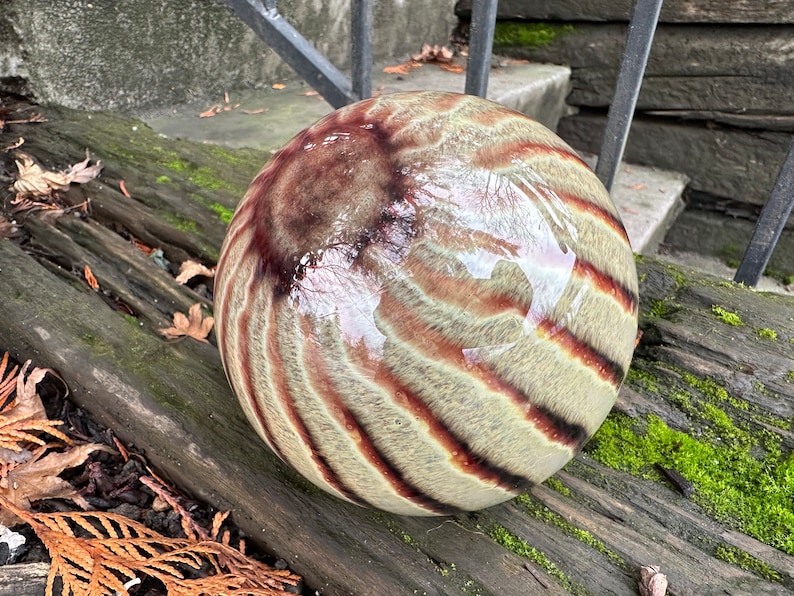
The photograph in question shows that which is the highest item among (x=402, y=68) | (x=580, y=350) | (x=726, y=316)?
(x=402, y=68)

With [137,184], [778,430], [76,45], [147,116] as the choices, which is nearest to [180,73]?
[147,116]

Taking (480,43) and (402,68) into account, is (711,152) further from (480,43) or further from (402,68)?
(480,43)

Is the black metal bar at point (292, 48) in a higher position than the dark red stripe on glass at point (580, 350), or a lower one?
higher

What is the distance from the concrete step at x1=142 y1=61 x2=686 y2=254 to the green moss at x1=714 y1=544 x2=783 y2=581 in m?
2.33

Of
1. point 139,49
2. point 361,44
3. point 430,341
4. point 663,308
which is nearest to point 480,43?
point 361,44

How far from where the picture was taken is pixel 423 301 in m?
1.15

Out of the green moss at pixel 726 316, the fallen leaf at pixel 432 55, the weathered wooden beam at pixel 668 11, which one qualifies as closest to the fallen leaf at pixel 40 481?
the green moss at pixel 726 316

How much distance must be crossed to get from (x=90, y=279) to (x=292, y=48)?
1409 millimetres

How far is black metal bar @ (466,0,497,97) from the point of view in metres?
2.34

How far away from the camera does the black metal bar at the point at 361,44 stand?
2.54 metres

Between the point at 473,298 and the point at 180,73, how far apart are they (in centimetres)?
297

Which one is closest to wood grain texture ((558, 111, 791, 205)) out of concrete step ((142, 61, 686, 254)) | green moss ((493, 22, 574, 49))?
concrete step ((142, 61, 686, 254))

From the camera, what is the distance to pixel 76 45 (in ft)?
9.91

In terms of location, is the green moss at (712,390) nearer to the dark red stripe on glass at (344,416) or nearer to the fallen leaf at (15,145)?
the dark red stripe on glass at (344,416)
